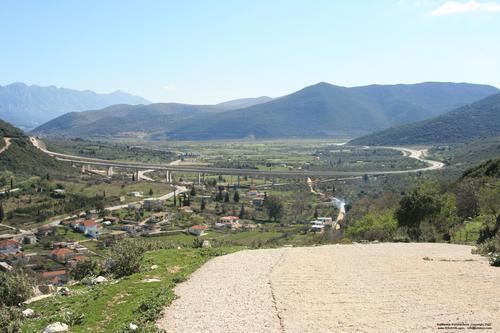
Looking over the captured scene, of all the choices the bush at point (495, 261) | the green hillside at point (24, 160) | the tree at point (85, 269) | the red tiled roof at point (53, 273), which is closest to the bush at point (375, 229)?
the bush at point (495, 261)

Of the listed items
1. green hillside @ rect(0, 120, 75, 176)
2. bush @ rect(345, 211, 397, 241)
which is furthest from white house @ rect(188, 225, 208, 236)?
green hillside @ rect(0, 120, 75, 176)

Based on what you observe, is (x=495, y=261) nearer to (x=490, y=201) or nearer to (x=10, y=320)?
(x=490, y=201)

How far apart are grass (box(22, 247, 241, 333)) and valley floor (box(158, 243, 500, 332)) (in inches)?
30.0

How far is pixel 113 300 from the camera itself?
1565cm

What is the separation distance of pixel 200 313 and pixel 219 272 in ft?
17.2

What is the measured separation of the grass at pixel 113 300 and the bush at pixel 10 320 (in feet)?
0.81

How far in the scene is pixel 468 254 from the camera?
22828 mm

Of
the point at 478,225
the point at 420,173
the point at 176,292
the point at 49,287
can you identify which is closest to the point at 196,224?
the point at 478,225

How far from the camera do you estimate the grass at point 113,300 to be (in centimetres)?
1357

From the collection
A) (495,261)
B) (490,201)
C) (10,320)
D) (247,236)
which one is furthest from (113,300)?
(247,236)

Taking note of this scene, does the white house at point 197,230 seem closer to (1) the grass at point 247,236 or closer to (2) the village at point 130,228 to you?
(2) the village at point 130,228

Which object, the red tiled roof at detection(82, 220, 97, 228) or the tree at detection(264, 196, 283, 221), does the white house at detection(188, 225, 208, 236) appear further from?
the tree at detection(264, 196, 283, 221)

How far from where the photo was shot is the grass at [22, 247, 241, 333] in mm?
13570

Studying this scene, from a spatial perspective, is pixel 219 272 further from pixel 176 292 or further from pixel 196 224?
pixel 196 224
